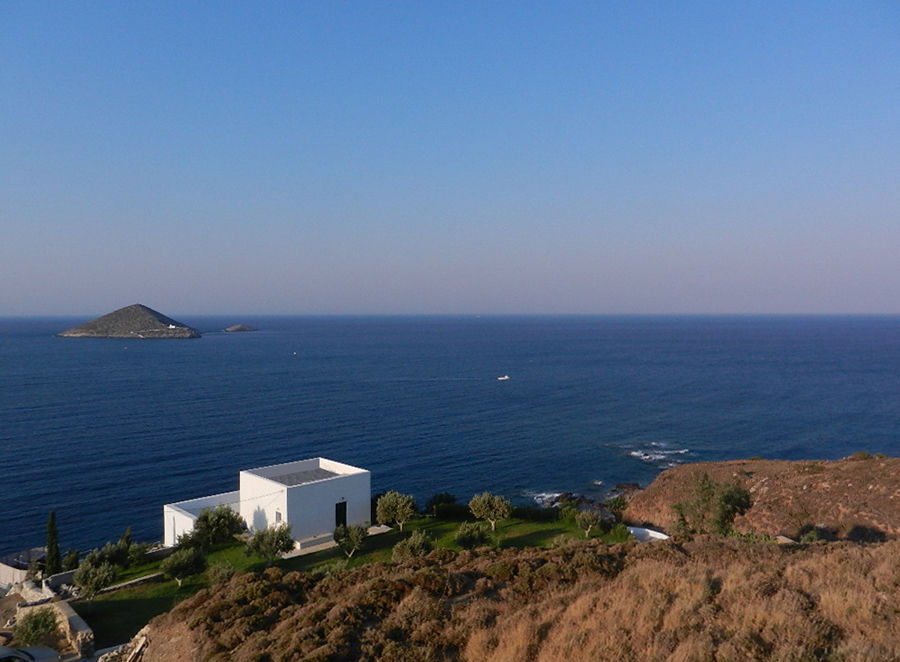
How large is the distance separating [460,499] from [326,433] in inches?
889

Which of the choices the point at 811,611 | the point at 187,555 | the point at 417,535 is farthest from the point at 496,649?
the point at 187,555

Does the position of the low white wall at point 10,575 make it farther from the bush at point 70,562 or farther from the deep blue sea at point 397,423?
the deep blue sea at point 397,423

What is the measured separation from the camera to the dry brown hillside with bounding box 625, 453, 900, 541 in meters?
31.6

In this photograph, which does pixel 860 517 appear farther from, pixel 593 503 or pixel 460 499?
pixel 460 499

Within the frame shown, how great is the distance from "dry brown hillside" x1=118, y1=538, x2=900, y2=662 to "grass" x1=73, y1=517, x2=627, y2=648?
594 cm

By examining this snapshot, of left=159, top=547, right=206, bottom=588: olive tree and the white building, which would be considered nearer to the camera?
left=159, top=547, right=206, bottom=588: olive tree

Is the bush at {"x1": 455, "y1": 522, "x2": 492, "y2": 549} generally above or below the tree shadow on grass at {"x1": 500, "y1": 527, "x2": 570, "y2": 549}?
above

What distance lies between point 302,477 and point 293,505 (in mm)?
4623

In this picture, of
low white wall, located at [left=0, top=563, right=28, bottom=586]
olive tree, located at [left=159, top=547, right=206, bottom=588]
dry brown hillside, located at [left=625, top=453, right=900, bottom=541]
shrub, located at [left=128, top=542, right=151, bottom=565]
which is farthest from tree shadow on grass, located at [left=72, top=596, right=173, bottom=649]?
dry brown hillside, located at [left=625, top=453, right=900, bottom=541]

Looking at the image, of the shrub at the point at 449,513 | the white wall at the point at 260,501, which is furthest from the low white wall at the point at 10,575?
the shrub at the point at 449,513

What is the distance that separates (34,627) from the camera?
17.2m

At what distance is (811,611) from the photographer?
35.0 ft

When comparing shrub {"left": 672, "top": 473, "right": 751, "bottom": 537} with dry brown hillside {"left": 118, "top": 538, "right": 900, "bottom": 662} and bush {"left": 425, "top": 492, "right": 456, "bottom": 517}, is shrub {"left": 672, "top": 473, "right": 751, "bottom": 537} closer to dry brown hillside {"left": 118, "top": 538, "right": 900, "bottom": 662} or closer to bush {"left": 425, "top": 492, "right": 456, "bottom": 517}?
bush {"left": 425, "top": 492, "right": 456, "bottom": 517}

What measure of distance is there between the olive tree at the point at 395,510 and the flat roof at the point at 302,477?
12.8 ft
